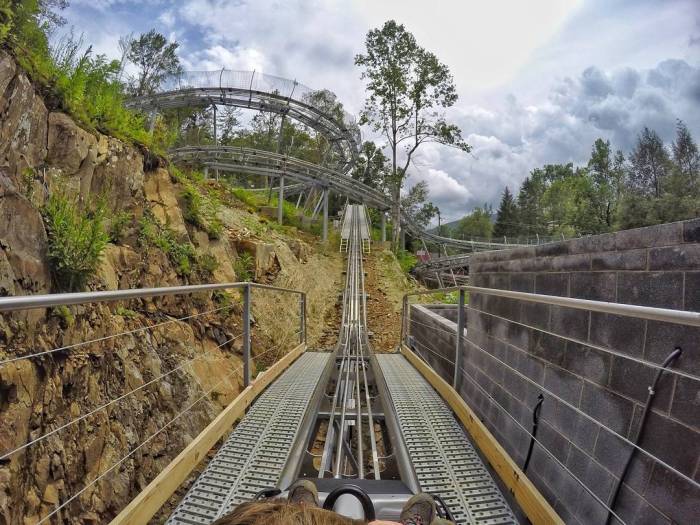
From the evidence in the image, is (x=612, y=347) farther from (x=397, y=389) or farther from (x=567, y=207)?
(x=567, y=207)

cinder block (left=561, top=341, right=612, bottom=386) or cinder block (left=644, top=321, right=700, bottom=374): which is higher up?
cinder block (left=644, top=321, right=700, bottom=374)

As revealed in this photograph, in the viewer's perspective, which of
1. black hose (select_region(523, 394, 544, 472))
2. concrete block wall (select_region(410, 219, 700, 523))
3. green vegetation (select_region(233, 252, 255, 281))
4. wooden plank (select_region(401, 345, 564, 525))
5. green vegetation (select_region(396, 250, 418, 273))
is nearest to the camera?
concrete block wall (select_region(410, 219, 700, 523))

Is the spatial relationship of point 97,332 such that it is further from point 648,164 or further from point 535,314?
point 648,164

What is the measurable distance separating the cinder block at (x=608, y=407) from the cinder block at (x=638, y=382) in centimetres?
4

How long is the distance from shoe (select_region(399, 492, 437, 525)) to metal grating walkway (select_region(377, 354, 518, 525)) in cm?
57

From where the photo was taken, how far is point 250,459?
2.33 metres

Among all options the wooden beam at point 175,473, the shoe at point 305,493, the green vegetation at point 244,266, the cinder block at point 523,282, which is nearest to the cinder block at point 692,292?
the cinder block at point 523,282

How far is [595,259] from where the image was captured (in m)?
2.05

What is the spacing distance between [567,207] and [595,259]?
39524mm

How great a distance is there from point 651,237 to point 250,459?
2.34 m

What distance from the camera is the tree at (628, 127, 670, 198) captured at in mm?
26031

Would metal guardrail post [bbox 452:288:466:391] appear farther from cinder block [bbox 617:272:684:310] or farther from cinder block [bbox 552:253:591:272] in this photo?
cinder block [bbox 617:272:684:310]

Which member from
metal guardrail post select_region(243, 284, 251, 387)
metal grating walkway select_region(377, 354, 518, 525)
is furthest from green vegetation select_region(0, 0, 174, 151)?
metal grating walkway select_region(377, 354, 518, 525)

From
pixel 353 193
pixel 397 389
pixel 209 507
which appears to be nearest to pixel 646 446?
pixel 209 507
